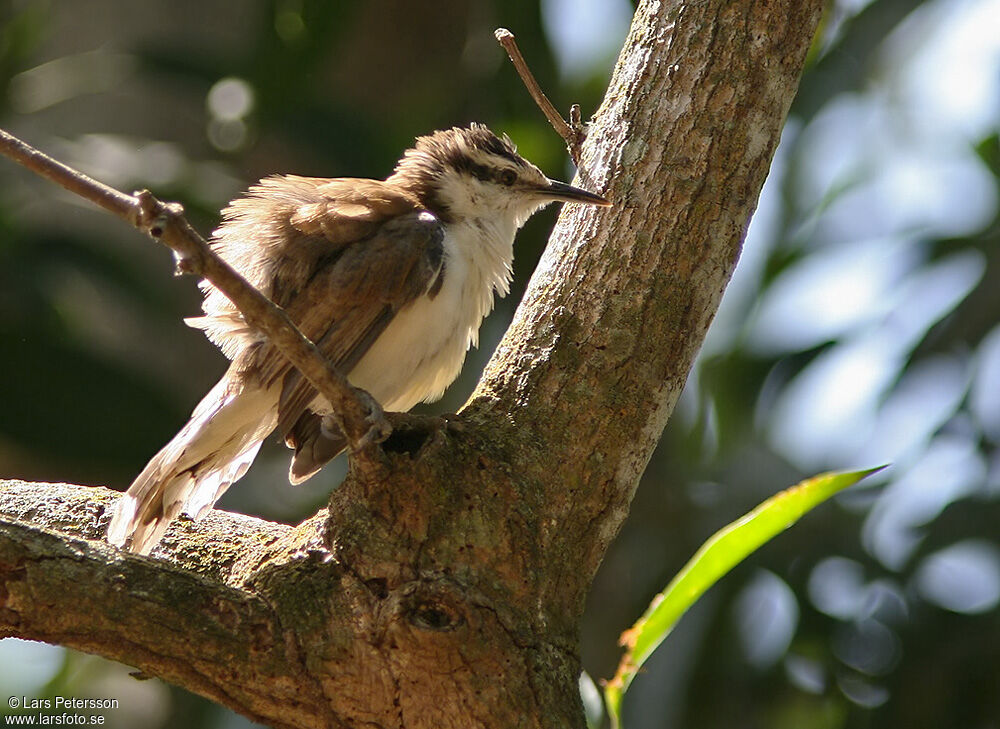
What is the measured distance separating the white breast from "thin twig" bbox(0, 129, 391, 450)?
3.48 feet

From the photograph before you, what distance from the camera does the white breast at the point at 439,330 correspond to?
3.84m

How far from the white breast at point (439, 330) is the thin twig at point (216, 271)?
106 cm

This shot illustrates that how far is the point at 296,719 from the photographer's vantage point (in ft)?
8.89

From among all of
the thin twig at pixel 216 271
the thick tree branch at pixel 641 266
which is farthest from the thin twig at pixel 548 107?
the thin twig at pixel 216 271

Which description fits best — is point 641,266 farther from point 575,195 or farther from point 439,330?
point 439,330

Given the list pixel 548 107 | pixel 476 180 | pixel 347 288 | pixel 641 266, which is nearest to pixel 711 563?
pixel 641 266

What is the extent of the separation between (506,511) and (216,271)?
1.00 meters

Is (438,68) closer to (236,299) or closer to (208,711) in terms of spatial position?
(208,711)

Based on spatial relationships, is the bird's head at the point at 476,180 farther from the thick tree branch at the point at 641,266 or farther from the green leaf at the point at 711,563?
the green leaf at the point at 711,563

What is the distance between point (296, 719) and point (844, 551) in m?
4.49

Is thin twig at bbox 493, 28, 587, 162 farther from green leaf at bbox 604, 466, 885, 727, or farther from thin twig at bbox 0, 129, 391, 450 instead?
thin twig at bbox 0, 129, 391, 450

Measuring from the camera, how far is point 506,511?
292cm

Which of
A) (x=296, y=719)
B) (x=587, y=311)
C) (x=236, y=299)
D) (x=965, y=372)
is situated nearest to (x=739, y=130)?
(x=587, y=311)

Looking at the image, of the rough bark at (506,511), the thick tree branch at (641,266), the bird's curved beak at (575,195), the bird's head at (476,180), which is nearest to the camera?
the rough bark at (506,511)
